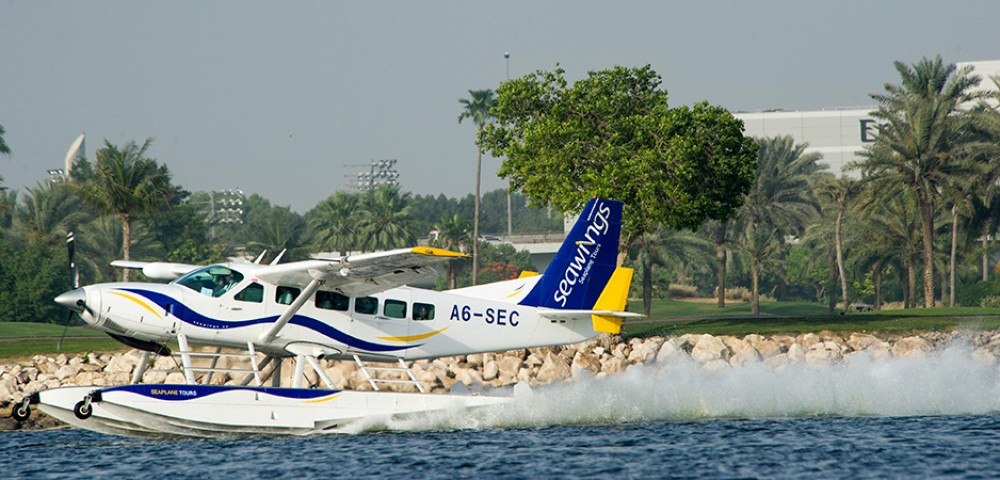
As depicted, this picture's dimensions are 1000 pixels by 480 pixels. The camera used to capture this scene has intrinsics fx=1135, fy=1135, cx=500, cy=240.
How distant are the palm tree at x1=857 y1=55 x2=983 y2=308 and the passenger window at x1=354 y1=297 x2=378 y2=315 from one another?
107 feet

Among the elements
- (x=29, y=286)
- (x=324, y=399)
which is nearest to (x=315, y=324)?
(x=324, y=399)

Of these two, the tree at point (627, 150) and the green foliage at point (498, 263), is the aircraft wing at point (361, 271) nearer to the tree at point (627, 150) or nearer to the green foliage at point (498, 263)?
the tree at point (627, 150)

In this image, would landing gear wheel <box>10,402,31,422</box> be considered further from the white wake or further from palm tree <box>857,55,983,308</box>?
palm tree <box>857,55,983,308</box>

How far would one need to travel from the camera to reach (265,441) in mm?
20656

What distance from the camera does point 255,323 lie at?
21766 millimetres

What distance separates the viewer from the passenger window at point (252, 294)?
21656 millimetres

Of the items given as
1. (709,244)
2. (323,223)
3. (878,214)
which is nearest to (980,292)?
(878,214)

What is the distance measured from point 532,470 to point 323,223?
66.4m

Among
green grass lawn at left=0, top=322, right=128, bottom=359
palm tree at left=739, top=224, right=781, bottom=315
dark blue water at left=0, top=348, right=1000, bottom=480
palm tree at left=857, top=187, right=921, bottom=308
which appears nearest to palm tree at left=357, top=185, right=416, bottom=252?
palm tree at left=739, top=224, right=781, bottom=315

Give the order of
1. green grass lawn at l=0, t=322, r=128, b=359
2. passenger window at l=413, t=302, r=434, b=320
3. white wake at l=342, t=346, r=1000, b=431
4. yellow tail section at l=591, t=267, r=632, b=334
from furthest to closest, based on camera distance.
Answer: green grass lawn at l=0, t=322, r=128, b=359 < yellow tail section at l=591, t=267, r=632, b=334 < passenger window at l=413, t=302, r=434, b=320 < white wake at l=342, t=346, r=1000, b=431

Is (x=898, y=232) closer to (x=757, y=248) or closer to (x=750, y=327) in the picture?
(x=757, y=248)

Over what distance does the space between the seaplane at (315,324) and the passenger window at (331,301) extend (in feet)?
0.08

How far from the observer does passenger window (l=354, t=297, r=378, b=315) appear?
22.6m

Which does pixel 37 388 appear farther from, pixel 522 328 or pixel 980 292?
pixel 980 292
